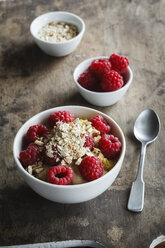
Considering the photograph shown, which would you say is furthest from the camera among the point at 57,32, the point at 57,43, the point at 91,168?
the point at 57,32

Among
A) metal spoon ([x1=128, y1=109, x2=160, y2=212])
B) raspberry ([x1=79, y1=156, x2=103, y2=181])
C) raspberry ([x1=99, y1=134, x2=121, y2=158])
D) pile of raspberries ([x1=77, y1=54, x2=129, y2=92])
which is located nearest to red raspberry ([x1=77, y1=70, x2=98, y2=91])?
pile of raspberries ([x1=77, y1=54, x2=129, y2=92])

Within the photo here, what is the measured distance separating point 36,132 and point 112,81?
0.41 m

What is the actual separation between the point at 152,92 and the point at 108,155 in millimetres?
527

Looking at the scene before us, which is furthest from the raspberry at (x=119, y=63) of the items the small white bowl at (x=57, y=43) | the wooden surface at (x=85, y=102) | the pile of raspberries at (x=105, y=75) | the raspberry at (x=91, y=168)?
the raspberry at (x=91, y=168)

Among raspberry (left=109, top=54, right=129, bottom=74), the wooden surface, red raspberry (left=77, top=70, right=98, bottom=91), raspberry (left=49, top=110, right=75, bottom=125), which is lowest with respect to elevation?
the wooden surface

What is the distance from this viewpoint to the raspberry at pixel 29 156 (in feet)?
3.04

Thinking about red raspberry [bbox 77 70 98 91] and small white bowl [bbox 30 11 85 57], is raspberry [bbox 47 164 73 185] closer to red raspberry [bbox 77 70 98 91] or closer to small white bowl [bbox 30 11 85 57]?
red raspberry [bbox 77 70 98 91]

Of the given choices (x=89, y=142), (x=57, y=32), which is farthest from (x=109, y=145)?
(x=57, y=32)

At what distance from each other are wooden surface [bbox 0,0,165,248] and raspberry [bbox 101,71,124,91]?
4.0 inches

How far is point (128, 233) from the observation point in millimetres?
894

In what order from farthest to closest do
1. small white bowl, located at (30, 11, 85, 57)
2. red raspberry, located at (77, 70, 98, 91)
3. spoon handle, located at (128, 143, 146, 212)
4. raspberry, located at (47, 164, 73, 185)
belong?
small white bowl, located at (30, 11, 85, 57) < red raspberry, located at (77, 70, 98, 91) < spoon handle, located at (128, 143, 146, 212) < raspberry, located at (47, 164, 73, 185)

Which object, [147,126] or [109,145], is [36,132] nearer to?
[109,145]

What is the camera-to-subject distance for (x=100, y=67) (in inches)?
49.9

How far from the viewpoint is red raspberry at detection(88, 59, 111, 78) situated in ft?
4.15
